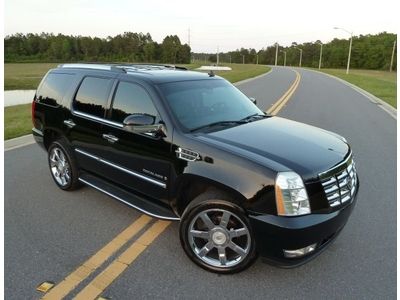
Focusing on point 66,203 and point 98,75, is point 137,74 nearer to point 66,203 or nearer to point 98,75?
point 98,75

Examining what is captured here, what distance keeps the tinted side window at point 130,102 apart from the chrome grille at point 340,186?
1.79 metres

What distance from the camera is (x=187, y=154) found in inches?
130

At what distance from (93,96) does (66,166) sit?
3.76ft

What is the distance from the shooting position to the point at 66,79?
4.93 metres

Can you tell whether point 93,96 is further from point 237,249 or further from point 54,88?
point 237,249

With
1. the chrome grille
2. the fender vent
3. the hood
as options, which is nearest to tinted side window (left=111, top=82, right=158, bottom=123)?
the fender vent

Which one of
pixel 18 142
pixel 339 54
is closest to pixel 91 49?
pixel 339 54

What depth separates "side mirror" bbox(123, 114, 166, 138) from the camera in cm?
346

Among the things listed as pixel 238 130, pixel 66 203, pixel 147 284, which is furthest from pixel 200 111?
pixel 66 203

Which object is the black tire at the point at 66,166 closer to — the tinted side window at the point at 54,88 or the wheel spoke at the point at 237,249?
the tinted side window at the point at 54,88

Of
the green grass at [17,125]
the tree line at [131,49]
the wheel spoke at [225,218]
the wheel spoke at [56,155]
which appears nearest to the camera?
the wheel spoke at [225,218]

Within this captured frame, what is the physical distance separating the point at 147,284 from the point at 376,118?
1066cm

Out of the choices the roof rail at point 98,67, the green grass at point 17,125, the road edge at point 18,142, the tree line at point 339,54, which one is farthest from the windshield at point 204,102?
the tree line at point 339,54

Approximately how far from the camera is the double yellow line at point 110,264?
2.89 m
